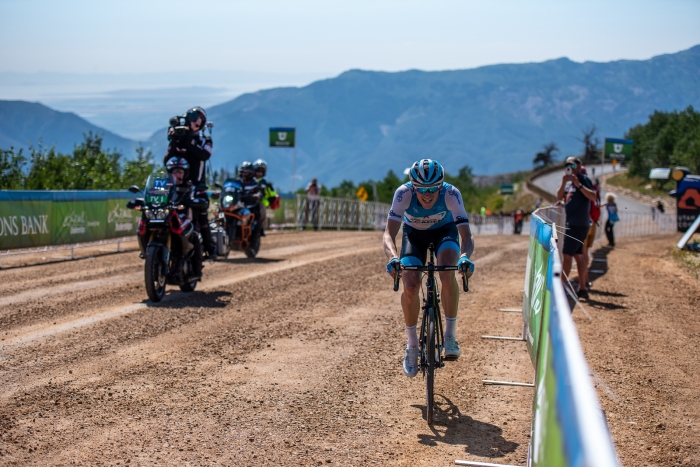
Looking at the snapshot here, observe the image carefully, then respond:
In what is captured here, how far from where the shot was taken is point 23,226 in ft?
49.2

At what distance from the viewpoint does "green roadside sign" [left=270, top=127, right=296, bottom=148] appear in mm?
40625

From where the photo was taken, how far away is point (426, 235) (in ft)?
21.6

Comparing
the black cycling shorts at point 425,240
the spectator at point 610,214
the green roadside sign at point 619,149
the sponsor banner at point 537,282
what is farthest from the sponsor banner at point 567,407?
the green roadside sign at point 619,149

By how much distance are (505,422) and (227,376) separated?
2490 mm

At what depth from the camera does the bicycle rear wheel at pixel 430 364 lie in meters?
5.85

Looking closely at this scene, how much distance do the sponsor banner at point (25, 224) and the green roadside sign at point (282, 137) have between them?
2515cm

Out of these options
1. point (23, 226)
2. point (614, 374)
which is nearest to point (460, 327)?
point (614, 374)

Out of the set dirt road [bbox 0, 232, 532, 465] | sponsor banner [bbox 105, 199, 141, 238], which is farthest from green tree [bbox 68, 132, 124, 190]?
dirt road [bbox 0, 232, 532, 465]

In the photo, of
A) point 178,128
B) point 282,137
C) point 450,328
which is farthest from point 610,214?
point 282,137

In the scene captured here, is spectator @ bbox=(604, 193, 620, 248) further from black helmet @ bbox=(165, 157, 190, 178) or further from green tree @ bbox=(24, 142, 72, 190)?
green tree @ bbox=(24, 142, 72, 190)

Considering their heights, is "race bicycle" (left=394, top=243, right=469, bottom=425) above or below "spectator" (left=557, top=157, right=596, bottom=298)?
below

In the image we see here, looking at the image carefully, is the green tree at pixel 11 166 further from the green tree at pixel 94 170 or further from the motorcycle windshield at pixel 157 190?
the motorcycle windshield at pixel 157 190

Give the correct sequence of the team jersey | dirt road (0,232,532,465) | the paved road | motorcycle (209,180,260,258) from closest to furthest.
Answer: dirt road (0,232,532,465) → the team jersey → motorcycle (209,180,260,258) → the paved road

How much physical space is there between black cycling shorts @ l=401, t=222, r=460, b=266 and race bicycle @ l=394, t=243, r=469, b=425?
0.88 feet
